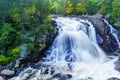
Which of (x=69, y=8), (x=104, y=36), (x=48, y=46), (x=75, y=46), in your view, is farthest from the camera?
(x=69, y=8)

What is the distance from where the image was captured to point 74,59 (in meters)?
29.3

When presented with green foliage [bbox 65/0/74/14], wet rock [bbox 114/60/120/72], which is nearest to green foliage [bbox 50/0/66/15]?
green foliage [bbox 65/0/74/14]

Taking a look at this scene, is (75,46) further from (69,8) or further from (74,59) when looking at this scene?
(69,8)

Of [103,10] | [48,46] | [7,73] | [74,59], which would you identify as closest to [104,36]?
[74,59]

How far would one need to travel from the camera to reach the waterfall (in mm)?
29531

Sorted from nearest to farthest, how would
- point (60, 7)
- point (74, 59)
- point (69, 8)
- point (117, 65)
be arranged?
point (117, 65), point (74, 59), point (69, 8), point (60, 7)

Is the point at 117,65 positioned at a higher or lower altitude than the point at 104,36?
lower

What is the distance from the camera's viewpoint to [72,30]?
33688mm

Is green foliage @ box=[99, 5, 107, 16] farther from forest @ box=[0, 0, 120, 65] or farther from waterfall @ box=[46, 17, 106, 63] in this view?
forest @ box=[0, 0, 120, 65]

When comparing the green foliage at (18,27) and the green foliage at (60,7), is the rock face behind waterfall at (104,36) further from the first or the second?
the green foliage at (60,7)

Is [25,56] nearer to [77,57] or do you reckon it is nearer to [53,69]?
[53,69]

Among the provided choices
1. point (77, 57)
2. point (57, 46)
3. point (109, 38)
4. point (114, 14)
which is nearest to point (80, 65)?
point (77, 57)

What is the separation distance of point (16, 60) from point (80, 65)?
259 inches

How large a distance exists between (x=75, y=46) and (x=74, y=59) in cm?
222
